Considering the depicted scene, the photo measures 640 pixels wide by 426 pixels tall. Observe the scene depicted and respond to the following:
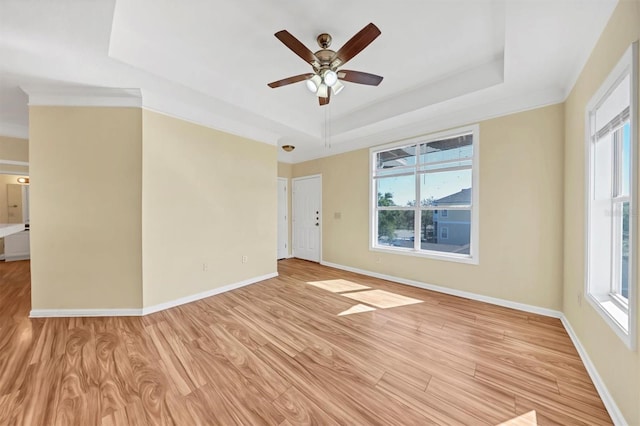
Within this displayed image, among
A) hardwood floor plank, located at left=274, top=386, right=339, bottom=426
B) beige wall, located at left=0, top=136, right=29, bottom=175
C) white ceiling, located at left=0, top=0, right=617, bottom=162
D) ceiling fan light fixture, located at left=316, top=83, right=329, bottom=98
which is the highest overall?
white ceiling, located at left=0, top=0, right=617, bottom=162

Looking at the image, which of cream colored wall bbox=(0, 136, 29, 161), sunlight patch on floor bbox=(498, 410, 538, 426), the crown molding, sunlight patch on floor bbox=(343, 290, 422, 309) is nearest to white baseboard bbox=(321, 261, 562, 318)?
sunlight patch on floor bbox=(343, 290, 422, 309)

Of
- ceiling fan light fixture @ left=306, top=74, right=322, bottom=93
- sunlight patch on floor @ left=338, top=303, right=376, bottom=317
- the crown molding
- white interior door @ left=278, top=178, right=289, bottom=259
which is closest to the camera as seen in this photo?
ceiling fan light fixture @ left=306, top=74, right=322, bottom=93

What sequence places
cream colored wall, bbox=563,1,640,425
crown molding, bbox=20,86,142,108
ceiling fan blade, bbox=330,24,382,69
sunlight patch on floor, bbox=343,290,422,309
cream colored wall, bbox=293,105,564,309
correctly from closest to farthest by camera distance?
cream colored wall, bbox=563,1,640,425, ceiling fan blade, bbox=330,24,382,69, crown molding, bbox=20,86,142,108, cream colored wall, bbox=293,105,564,309, sunlight patch on floor, bbox=343,290,422,309

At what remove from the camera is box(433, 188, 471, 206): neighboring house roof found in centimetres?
333

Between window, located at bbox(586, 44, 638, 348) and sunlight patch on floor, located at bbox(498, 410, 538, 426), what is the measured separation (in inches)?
26.8

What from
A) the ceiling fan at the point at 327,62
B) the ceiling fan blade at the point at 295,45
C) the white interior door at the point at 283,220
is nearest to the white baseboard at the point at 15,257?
the white interior door at the point at 283,220

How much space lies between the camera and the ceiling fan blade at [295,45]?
5.78 feet

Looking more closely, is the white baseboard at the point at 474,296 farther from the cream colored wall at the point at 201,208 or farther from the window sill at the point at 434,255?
the cream colored wall at the point at 201,208

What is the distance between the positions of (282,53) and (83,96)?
7.78 ft

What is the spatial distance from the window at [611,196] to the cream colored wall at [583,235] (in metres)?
0.12

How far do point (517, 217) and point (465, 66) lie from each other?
6.39 feet

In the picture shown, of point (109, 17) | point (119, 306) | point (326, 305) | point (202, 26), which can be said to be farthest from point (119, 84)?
point (326, 305)

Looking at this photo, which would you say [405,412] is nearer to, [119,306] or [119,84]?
[119,306]

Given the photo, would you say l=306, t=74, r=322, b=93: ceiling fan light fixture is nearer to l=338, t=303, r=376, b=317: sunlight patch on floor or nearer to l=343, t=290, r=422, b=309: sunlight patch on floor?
l=338, t=303, r=376, b=317: sunlight patch on floor
